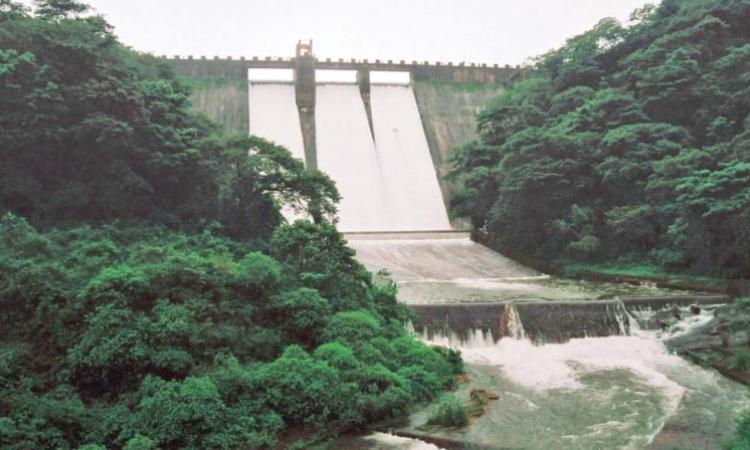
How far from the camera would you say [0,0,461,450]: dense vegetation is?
7.77 meters

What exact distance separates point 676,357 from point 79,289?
1027 cm

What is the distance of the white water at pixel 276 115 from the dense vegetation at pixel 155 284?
15434mm

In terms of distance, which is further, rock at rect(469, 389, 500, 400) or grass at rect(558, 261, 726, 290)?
grass at rect(558, 261, 726, 290)

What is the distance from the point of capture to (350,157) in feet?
106

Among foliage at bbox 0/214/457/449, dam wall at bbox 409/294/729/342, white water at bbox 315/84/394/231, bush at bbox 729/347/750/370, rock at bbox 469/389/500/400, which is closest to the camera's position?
foliage at bbox 0/214/457/449

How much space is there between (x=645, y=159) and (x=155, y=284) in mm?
15928

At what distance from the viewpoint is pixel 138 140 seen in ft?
46.9

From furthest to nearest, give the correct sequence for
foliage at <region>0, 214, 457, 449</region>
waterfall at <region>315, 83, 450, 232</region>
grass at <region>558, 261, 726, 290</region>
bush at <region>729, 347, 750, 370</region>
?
waterfall at <region>315, 83, 450, 232</region>, grass at <region>558, 261, 726, 290</region>, bush at <region>729, 347, 750, 370</region>, foliage at <region>0, 214, 457, 449</region>

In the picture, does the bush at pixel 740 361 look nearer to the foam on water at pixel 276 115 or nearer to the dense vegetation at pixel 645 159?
the dense vegetation at pixel 645 159

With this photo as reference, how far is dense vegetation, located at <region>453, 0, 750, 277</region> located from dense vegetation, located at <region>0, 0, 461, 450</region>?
9269 millimetres

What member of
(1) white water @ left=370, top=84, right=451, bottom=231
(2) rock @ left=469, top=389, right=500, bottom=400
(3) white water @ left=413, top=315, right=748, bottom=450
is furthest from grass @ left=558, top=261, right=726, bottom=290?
(1) white water @ left=370, top=84, right=451, bottom=231

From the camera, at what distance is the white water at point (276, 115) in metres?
32.1

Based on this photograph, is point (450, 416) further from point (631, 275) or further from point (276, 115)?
point (276, 115)

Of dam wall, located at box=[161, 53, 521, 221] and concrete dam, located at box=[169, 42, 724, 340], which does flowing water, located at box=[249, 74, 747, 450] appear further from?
dam wall, located at box=[161, 53, 521, 221]
